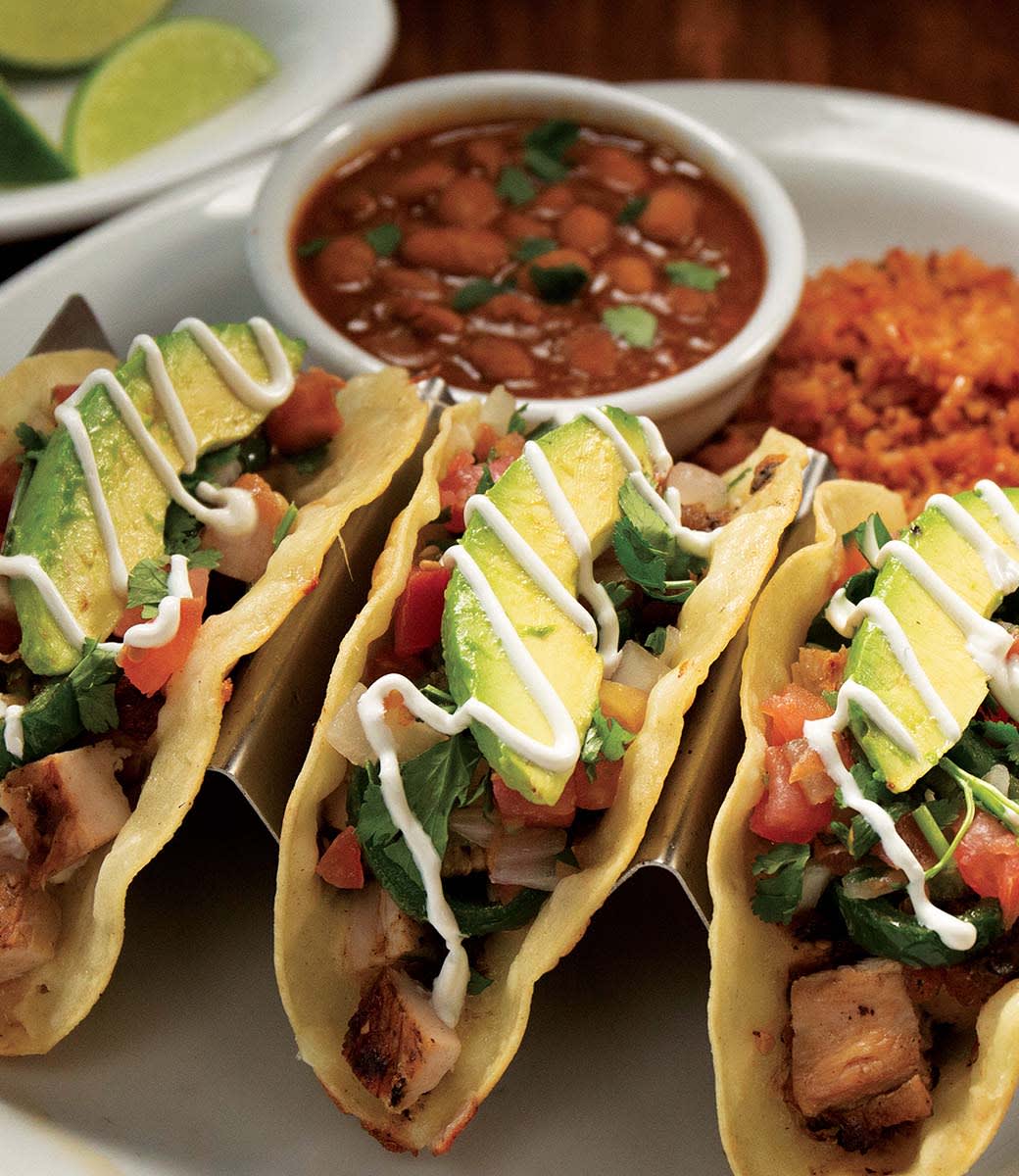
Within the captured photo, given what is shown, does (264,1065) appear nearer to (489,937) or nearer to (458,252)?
(489,937)

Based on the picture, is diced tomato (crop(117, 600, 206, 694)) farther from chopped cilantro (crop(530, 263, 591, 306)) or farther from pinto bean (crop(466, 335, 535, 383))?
chopped cilantro (crop(530, 263, 591, 306))

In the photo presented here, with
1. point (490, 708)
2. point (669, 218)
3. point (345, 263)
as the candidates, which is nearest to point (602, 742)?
point (490, 708)

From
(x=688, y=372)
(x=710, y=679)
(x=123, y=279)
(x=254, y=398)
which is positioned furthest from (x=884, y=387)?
(x=123, y=279)

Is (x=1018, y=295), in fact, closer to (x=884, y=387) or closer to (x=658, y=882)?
(x=884, y=387)

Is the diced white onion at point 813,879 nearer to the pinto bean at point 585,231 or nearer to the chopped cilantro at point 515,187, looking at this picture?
the pinto bean at point 585,231

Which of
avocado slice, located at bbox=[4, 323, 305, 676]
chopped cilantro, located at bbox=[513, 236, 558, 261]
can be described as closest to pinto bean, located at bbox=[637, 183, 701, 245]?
chopped cilantro, located at bbox=[513, 236, 558, 261]

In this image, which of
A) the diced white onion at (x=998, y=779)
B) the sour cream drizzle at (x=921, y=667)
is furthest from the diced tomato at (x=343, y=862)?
the diced white onion at (x=998, y=779)
